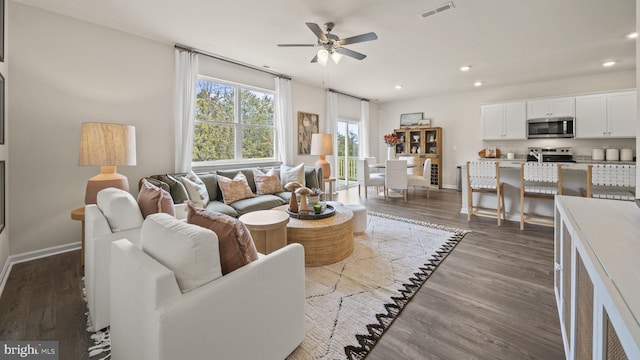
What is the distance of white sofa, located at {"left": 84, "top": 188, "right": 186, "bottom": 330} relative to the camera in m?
1.71

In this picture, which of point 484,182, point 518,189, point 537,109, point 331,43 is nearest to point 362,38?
point 331,43

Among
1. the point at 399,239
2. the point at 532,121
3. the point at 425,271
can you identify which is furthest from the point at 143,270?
the point at 532,121

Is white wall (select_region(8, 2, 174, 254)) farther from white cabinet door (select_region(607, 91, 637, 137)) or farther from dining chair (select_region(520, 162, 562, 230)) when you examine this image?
white cabinet door (select_region(607, 91, 637, 137))

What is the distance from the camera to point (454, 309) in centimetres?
194

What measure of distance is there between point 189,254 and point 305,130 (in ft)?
16.6

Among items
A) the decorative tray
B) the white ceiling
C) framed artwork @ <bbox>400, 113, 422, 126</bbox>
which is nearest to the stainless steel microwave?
the white ceiling

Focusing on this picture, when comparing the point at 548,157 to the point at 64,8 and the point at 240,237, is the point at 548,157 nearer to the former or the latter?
the point at 240,237

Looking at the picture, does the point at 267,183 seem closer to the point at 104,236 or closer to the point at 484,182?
the point at 104,236

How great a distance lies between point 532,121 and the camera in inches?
237

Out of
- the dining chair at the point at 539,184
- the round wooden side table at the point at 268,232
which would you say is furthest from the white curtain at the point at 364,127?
the round wooden side table at the point at 268,232

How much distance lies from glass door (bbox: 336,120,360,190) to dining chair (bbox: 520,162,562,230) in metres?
4.14

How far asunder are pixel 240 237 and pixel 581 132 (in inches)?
287

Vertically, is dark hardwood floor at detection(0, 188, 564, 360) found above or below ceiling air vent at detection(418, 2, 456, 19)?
below

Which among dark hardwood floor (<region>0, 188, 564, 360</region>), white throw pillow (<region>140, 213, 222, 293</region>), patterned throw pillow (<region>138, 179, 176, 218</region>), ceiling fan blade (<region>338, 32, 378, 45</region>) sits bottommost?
dark hardwood floor (<region>0, 188, 564, 360</region>)
